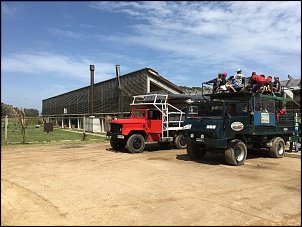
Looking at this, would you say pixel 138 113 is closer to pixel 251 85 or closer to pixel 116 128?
pixel 116 128

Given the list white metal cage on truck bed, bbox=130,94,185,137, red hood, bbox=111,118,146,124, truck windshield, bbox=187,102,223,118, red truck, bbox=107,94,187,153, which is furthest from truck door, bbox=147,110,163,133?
truck windshield, bbox=187,102,223,118

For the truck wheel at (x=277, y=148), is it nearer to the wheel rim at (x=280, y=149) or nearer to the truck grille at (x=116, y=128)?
the wheel rim at (x=280, y=149)

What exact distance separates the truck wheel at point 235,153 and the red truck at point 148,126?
15.7 feet

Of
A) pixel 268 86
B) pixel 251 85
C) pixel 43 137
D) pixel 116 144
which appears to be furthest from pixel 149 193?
pixel 43 137

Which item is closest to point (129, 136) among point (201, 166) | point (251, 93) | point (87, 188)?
point (201, 166)

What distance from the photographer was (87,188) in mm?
6684

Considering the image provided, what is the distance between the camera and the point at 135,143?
44.0ft

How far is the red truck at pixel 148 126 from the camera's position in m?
13.5

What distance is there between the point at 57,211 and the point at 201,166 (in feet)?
19.3

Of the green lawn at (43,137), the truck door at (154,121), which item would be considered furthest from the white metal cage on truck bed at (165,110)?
the green lawn at (43,137)

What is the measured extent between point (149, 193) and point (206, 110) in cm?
509

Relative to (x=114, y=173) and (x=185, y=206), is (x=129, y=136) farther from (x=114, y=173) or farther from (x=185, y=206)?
(x=185, y=206)

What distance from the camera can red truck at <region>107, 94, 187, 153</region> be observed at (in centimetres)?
1345

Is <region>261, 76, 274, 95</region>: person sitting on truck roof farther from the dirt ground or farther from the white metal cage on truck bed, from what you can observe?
the white metal cage on truck bed
